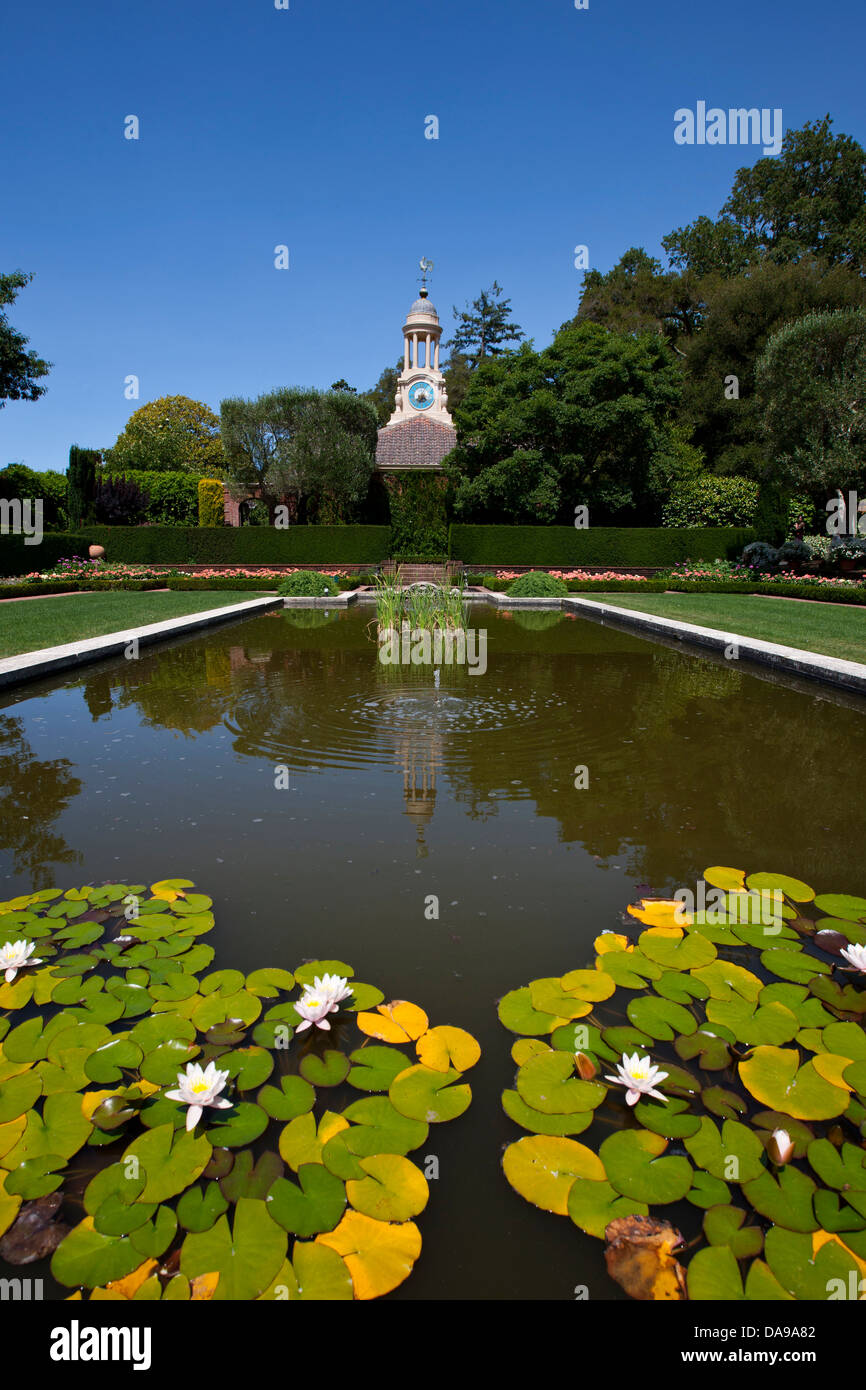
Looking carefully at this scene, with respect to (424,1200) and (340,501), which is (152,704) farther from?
(340,501)

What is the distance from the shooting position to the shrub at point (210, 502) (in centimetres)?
3300

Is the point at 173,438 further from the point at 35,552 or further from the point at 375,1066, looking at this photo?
the point at 375,1066

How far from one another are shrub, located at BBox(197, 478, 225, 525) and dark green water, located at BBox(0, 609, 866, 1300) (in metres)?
27.8

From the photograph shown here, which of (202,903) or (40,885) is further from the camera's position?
(40,885)

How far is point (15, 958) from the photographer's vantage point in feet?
7.89

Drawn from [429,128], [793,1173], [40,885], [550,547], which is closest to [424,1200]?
[793,1173]

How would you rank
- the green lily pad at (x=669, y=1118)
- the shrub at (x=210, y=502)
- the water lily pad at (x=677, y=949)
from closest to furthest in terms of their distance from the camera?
the green lily pad at (x=669, y=1118), the water lily pad at (x=677, y=949), the shrub at (x=210, y=502)

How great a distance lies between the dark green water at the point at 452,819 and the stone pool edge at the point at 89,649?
396 mm

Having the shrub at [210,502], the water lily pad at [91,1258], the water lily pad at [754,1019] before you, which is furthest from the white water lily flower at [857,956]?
the shrub at [210,502]

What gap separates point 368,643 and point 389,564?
14.9 meters

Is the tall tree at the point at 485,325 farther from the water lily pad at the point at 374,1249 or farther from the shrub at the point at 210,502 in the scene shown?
the water lily pad at the point at 374,1249

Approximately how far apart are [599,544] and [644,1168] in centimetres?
2376

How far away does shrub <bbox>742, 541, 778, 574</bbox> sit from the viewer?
2028cm

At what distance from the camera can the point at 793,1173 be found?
165 centimetres
